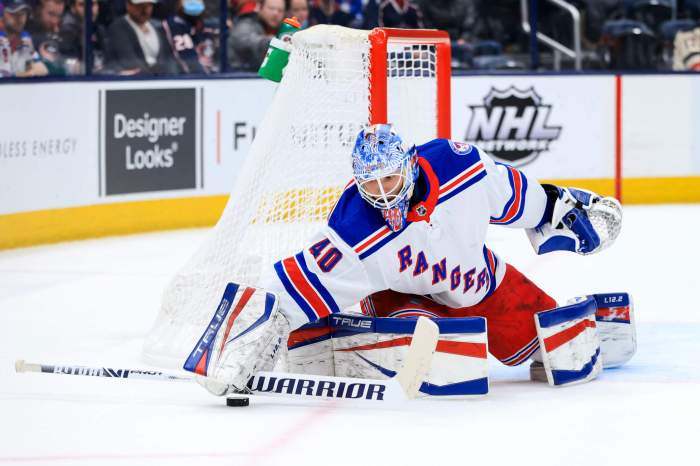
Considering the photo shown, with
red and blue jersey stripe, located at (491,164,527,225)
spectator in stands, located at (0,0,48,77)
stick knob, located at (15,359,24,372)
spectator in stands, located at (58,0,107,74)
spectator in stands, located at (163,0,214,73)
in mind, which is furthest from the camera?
spectator in stands, located at (163,0,214,73)

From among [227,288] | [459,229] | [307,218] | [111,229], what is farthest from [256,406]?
[111,229]

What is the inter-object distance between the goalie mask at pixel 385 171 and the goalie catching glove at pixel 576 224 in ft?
2.19

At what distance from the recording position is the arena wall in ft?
21.8

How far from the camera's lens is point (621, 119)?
846 centimetres

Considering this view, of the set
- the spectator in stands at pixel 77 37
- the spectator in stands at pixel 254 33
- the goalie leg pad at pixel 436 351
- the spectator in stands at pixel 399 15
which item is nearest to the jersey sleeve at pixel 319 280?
the goalie leg pad at pixel 436 351

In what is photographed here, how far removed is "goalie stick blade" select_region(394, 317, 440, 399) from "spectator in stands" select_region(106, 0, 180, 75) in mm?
4247

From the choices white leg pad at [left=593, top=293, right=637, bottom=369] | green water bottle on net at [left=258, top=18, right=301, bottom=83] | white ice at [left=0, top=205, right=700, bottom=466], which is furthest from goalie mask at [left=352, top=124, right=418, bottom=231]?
green water bottle on net at [left=258, top=18, right=301, bottom=83]

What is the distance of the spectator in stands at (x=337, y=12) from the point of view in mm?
8141

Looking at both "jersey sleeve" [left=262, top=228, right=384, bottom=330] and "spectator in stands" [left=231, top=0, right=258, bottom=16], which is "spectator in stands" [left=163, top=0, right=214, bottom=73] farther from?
"jersey sleeve" [left=262, top=228, right=384, bottom=330]

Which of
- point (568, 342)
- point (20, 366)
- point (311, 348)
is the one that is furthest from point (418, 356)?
point (20, 366)

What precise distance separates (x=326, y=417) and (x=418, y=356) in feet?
0.96

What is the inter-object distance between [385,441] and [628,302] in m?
1.10

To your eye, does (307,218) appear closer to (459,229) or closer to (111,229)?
(459,229)

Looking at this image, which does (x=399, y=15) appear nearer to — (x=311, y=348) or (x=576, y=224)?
(x=576, y=224)
